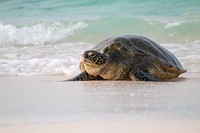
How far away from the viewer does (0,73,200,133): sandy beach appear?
101 inches

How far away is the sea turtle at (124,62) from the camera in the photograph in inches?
217

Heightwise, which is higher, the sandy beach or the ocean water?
the sandy beach

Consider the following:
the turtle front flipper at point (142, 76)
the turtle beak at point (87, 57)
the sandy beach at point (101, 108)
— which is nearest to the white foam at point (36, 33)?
the turtle beak at point (87, 57)

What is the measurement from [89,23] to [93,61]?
1091 cm

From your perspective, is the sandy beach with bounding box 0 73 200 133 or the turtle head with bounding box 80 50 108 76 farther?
the turtle head with bounding box 80 50 108 76

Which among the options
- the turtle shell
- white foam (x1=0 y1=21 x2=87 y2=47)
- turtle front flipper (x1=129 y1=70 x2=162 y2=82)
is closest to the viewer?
turtle front flipper (x1=129 y1=70 x2=162 y2=82)

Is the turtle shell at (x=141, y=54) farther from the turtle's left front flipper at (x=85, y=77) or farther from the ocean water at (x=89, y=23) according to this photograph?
the ocean water at (x=89, y=23)

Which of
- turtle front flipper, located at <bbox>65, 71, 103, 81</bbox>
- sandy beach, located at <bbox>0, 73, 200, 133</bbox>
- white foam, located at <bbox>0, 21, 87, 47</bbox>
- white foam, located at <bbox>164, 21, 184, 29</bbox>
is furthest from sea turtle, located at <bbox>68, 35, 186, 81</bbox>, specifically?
white foam, located at <bbox>164, 21, 184, 29</bbox>

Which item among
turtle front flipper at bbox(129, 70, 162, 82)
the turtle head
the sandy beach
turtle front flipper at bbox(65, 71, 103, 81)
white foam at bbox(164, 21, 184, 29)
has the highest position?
the sandy beach

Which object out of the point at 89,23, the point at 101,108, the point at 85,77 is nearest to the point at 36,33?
the point at 89,23

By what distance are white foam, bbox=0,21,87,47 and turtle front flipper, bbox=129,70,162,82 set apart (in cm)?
856

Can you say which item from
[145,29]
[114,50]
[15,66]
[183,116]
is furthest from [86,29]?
[183,116]

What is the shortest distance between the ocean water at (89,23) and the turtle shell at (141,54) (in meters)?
5.00

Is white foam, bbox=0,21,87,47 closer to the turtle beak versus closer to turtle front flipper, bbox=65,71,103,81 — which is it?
turtle front flipper, bbox=65,71,103,81
